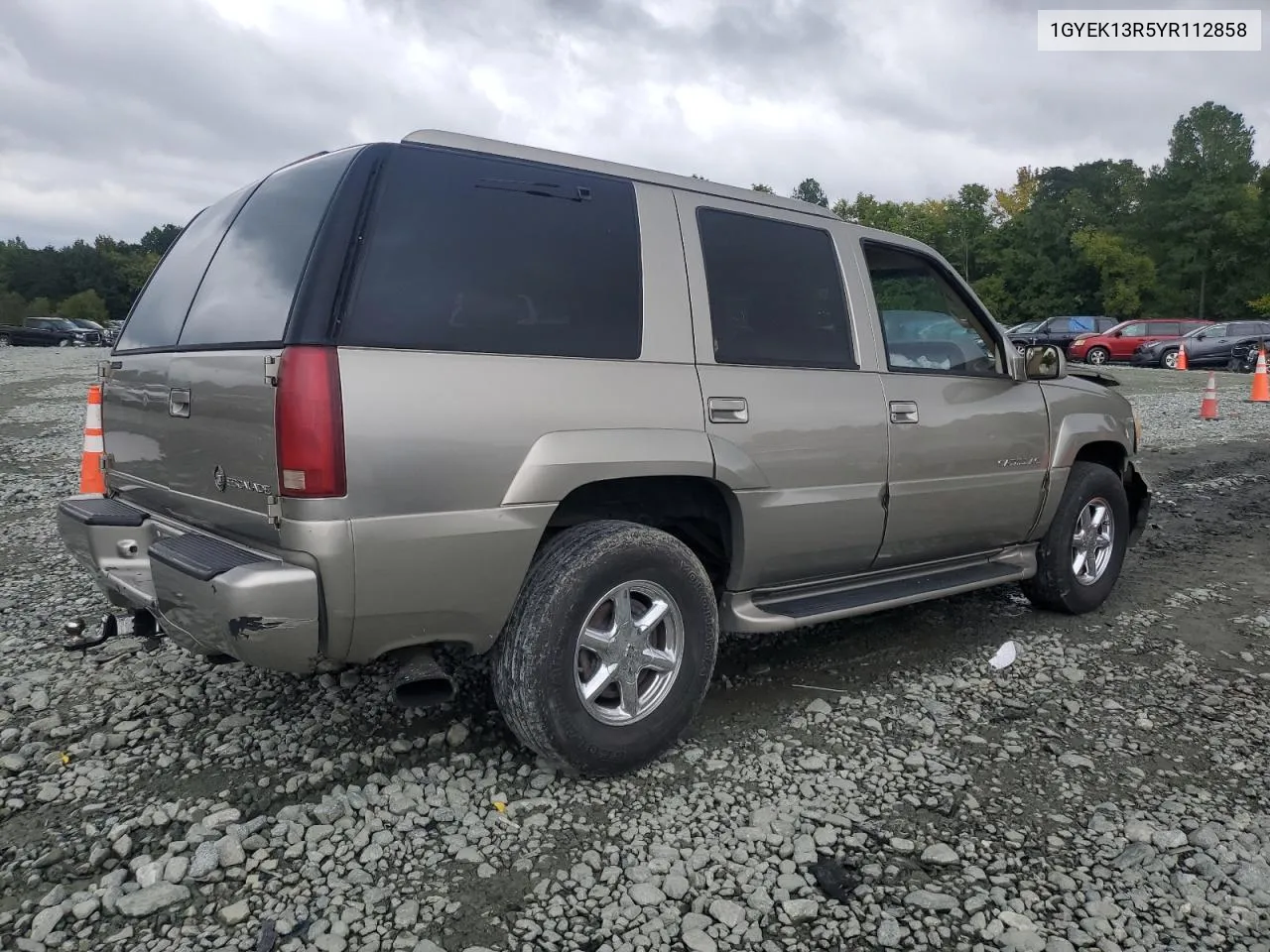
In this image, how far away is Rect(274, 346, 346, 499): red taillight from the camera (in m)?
2.44

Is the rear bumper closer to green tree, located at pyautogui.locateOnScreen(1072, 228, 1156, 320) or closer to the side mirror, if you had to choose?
the side mirror

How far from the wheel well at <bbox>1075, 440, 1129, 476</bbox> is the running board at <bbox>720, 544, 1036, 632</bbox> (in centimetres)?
67

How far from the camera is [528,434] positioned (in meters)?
2.76

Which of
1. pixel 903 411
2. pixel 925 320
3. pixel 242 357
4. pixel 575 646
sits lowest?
pixel 575 646

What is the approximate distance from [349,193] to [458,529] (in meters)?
1.01

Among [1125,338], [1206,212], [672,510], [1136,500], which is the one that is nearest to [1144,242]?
[1206,212]

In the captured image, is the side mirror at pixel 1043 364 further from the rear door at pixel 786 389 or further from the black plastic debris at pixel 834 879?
the black plastic debris at pixel 834 879

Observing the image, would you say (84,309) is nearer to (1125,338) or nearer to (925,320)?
(1125,338)

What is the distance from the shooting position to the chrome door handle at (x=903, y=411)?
12.4 ft

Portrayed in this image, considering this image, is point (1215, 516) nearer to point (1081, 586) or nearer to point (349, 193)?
point (1081, 586)

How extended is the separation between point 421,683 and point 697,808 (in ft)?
3.00

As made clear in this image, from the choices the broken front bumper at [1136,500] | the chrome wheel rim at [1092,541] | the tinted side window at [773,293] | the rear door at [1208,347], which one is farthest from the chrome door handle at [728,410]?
the rear door at [1208,347]

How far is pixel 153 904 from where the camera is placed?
2330 mm

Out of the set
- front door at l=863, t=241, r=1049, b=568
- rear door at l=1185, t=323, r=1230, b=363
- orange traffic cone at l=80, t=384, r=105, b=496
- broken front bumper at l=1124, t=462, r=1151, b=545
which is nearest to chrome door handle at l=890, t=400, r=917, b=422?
front door at l=863, t=241, r=1049, b=568
